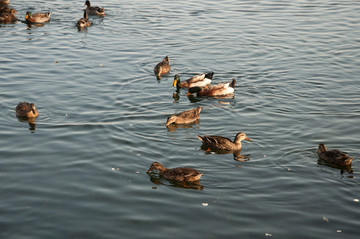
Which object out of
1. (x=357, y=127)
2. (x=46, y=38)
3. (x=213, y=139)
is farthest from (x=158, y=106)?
(x=46, y=38)

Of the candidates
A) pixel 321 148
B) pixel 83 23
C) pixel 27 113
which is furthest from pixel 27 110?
pixel 83 23

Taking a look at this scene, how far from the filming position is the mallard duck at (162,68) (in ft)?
71.4

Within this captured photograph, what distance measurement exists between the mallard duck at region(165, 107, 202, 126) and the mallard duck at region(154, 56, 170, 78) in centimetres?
490

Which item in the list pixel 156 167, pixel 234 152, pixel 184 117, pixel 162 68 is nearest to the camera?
pixel 156 167

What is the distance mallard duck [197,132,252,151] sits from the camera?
1462 centimetres

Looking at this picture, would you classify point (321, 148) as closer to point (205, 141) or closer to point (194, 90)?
point (205, 141)

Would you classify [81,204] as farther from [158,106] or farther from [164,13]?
[164,13]

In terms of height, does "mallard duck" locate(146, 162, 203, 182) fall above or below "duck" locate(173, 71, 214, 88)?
below

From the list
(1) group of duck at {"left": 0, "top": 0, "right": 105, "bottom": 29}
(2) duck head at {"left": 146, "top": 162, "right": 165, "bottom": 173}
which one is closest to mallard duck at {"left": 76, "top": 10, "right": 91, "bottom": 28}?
(1) group of duck at {"left": 0, "top": 0, "right": 105, "bottom": 29}

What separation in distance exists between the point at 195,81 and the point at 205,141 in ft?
21.0

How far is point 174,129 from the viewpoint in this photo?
16.5m

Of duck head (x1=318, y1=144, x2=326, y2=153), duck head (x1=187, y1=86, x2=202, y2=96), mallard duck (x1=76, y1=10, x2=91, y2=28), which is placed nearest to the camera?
duck head (x1=318, y1=144, x2=326, y2=153)

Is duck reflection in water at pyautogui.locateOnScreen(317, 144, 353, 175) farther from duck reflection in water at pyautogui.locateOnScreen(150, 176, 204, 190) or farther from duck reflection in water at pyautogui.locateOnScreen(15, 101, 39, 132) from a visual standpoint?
duck reflection in water at pyautogui.locateOnScreen(15, 101, 39, 132)

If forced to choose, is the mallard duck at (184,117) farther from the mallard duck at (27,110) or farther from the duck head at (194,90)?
the mallard duck at (27,110)
